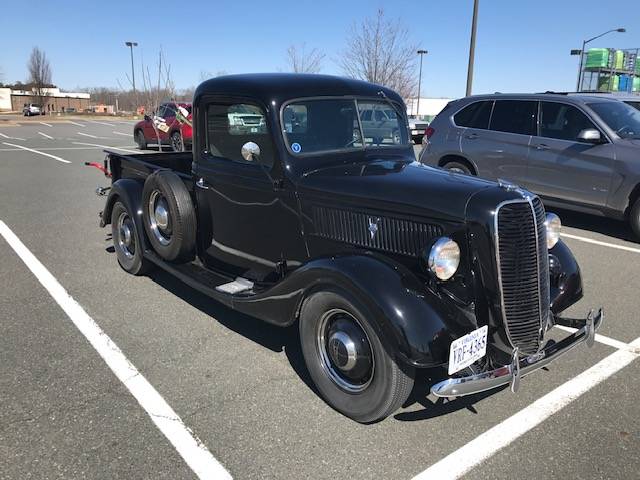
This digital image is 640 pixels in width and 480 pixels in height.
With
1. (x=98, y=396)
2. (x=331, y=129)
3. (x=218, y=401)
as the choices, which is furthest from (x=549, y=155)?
(x=98, y=396)

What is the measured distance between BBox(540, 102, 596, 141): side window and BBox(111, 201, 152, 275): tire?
5.60m

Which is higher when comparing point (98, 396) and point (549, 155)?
point (549, 155)

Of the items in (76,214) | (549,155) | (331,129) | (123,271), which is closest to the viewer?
(331,129)

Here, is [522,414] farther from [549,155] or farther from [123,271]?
[549,155]

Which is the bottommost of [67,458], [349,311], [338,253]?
[67,458]

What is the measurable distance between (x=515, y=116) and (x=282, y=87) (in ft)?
16.4

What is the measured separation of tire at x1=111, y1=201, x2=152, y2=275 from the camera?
15.7 feet

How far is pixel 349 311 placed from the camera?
2.70 m

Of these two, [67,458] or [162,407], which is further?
[162,407]

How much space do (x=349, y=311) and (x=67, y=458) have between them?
1.55 metres

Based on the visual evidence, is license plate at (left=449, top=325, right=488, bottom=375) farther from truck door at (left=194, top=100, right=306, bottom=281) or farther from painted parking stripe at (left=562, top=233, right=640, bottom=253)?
painted parking stripe at (left=562, top=233, right=640, bottom=253)

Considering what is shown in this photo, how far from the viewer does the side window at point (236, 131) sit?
353 cm

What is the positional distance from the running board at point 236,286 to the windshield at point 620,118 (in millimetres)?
5485

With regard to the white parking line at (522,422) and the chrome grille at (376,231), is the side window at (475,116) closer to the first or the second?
the white parking line at (522,422)
